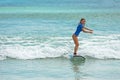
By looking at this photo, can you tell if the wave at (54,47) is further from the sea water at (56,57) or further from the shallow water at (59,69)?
the shallow water at (59,69)

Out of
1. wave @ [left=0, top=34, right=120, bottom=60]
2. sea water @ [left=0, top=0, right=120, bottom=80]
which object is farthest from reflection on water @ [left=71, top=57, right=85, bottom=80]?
wave @ [left=0, top=34, right=120, bottom=60]

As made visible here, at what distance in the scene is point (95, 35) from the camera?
25797 millimetres

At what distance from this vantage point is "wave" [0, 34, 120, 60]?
1880cm

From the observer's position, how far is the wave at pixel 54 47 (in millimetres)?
18797

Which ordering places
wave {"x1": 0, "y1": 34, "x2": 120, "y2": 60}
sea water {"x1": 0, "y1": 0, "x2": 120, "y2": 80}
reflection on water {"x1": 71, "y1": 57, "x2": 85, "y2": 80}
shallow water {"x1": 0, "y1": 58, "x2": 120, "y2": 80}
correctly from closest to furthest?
shallow water {"x1": 0, "y1": 58, "x2": 120, "y2": 80}
sea water {"x1": 0, "y1": 0, "x2": 120, "y2": 80}
reflection on water {"x1": 71, "y1": 57, "x2": 85, "y2": 80}
wave {"x1": 0, "y1": 34, "x2": 120, "y2": 60}

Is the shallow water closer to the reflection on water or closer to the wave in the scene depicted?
the reflection on water

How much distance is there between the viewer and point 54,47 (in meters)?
20.6

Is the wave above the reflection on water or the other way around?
the other way around

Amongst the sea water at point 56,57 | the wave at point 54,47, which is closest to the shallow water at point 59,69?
the sea water at point 56,57

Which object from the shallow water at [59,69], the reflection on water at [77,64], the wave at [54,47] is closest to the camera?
the shallow water at [59,69]

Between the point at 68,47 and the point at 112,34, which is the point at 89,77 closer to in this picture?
the point at 68,47

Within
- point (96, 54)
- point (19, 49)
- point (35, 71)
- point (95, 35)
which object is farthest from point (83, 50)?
point (95, 35)

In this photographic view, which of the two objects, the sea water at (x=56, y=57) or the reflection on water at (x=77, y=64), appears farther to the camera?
the reflection on water at (x=77, y=64)

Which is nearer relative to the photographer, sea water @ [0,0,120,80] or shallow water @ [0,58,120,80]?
shallow water @ [0,58,120,80]
